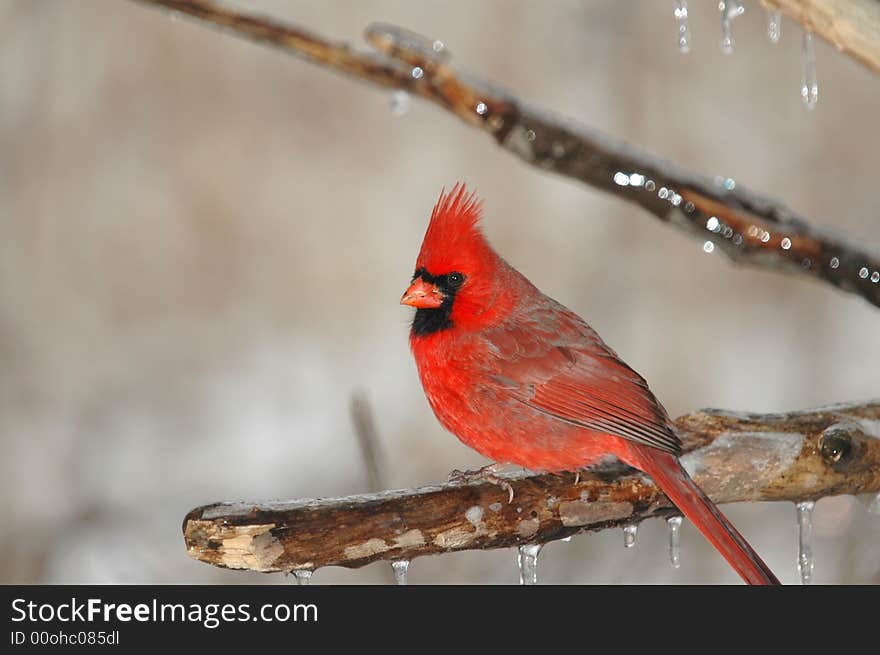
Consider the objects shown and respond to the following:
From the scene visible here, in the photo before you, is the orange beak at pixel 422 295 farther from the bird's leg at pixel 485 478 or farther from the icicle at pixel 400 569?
the icicle at pixel 400 569

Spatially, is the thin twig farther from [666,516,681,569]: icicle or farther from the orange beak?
[666,516,681,569]: icicle

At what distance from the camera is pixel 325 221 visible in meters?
7.07

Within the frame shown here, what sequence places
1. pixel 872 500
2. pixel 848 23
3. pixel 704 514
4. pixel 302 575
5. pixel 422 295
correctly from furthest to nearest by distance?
pixel 422 295 < pixel 872 500 < pixel 704 514 < pixel 302 575 < pixel 848 23

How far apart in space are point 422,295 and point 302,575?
990 mm

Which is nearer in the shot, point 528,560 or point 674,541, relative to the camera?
point 528,560

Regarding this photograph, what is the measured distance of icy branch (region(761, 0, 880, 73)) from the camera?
1.91 m

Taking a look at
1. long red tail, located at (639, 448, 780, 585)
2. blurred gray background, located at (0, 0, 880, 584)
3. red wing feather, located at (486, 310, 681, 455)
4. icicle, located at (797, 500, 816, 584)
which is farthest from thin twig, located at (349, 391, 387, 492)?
blurred gray background, located at (0, 0, 880, 584)

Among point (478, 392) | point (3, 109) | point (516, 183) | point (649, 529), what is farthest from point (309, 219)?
point (478, 392)

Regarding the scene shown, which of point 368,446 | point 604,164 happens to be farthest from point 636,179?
point 368,446

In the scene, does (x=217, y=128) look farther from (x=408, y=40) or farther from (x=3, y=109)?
(x=408, y=40)

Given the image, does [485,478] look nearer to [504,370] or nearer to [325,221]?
[504,370]

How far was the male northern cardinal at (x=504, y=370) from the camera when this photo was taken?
3.14 metres

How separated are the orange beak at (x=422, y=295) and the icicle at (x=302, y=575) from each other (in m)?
0.90

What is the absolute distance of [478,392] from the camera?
323 cm
